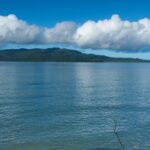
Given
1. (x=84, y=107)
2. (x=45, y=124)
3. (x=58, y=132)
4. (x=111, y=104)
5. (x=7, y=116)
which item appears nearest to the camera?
(x=58, y=132)

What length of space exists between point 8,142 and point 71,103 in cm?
3096

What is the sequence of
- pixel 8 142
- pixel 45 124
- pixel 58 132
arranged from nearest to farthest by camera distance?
pixel 8 142, pixel 58 132, pixel 45 124

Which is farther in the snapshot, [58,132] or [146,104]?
[146,104]

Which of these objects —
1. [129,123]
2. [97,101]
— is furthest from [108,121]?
[97,101]

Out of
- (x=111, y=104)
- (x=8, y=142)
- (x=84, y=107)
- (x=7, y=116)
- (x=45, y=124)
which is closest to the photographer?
(x=8, y=142)

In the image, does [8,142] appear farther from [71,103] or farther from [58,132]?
[71,103]

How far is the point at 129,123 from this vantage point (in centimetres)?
4956

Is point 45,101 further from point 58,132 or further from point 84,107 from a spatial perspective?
point 58,132

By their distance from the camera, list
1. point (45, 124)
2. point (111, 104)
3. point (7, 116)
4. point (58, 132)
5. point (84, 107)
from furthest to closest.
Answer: point (111, 104) → point (84, 107) → point (7, 116) → point (45, 124) → point (58, 132)

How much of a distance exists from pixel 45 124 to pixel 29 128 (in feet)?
9.72

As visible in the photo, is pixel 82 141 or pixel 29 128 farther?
pixel 29 128

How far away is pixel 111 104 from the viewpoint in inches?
2680

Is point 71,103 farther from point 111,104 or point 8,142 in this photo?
point 8,142

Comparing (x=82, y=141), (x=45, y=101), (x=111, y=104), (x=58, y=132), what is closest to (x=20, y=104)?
(x=45, y=101)
